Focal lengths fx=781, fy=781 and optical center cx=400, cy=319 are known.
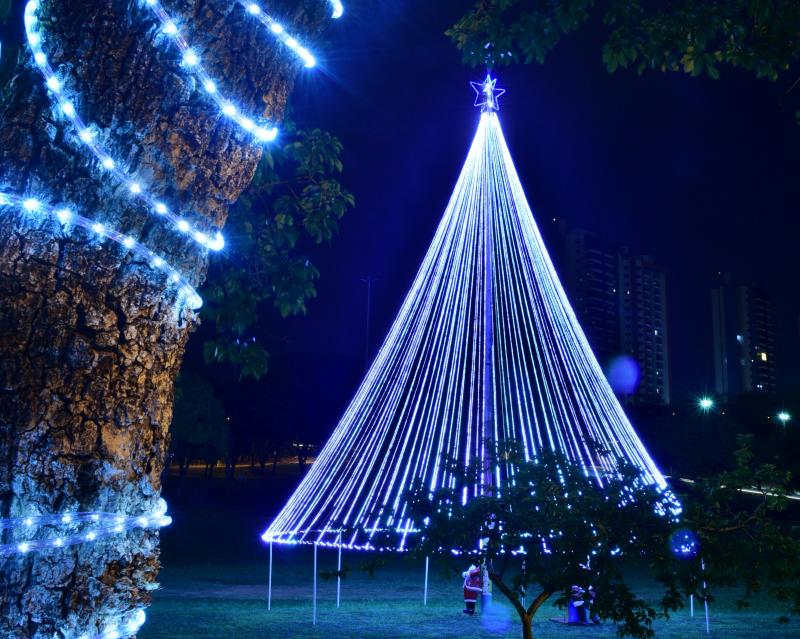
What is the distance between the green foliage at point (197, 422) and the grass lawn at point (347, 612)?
43.7 ft

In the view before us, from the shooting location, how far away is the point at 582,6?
536cm

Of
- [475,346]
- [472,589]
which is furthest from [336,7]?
[472,589]

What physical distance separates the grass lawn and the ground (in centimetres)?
1

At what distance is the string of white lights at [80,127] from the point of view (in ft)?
6.81

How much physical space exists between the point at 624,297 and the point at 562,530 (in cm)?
6964

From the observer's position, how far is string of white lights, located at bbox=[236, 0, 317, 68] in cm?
231

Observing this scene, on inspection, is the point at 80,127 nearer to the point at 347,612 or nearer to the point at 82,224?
the point at 82,224

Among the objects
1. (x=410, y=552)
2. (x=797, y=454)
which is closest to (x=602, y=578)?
(x=410, y=552)

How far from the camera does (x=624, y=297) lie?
235 ft

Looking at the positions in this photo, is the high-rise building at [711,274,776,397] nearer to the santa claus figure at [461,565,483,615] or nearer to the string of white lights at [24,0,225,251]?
the santa claus figure at [461,565,483,615]

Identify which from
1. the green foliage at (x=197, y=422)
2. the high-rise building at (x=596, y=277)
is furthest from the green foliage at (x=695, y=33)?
the high-rise building at (x=596, y=277)

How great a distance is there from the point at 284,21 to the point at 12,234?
3.37ft

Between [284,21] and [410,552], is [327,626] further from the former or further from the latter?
[284,21]

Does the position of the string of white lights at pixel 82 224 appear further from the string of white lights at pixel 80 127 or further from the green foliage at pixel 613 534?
the green foliage at pixel 613 534
